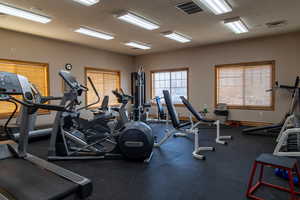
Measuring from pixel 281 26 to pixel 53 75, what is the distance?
6.47m

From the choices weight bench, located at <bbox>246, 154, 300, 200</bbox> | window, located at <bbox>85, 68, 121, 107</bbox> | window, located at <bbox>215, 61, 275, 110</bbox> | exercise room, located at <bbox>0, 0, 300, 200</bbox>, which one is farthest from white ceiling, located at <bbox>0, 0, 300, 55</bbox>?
weight bench, located at <bbox>246, 154, 300, 200</bbox>

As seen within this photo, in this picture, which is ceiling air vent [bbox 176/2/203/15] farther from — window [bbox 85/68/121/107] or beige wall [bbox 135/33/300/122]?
window [bbox 85/68/121/107]

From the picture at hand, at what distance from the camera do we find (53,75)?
5.89m

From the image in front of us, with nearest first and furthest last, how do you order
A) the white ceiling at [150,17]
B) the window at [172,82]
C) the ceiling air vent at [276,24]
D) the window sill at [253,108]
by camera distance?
the white ceiling at [150,17], the ceiling air vent at [276,24], the window sill at [253,108], the window at [172,82]

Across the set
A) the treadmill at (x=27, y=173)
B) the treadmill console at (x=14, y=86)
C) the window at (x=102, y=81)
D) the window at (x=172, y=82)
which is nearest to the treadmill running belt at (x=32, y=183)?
→ the treadmill at (x=27, y=173)

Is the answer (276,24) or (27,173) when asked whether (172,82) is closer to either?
(276,24)

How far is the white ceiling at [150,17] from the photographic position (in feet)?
11.7

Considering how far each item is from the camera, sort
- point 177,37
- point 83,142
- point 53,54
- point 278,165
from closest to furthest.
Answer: point 278,165, point 83,142, point 177,37, point 53,54

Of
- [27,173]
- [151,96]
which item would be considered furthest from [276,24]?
[27,173]

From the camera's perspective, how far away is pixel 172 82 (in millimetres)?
7984

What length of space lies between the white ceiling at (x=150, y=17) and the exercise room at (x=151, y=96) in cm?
4

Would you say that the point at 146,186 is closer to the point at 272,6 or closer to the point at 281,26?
the point at 272,6

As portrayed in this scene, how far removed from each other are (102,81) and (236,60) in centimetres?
490

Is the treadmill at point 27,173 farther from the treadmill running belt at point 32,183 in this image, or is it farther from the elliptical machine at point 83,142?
the elliptical machine at point 83,142
